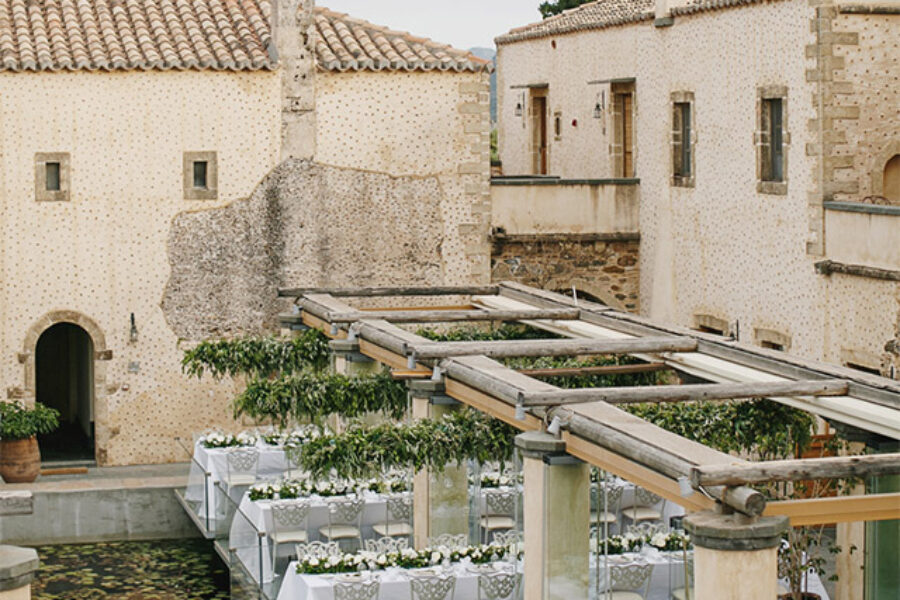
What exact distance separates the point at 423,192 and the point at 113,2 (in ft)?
15.7

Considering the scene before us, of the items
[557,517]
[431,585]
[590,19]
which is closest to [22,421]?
[431,585]

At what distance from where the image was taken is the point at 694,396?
12.4 m

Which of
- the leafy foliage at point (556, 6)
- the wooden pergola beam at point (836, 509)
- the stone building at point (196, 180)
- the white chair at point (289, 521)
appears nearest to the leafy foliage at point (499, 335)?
the white chair at point (289, 521)

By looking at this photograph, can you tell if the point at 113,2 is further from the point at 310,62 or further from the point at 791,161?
the point at 791,161

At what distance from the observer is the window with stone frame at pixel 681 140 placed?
2251cm

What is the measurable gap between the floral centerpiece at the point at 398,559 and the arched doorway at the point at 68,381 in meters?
9.49

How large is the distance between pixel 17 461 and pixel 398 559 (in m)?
7.45

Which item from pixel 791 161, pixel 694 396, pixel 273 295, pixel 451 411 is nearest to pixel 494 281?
pixel 273 295

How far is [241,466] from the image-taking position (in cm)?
1819

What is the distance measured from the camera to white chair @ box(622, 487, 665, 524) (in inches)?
645

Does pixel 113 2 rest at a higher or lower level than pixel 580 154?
higher

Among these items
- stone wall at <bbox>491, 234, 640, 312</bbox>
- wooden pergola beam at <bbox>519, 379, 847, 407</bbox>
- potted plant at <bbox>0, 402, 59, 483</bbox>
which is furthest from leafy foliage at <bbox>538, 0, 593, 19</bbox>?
wooden pergola beam at <bbox>519, 379, 847, 407</bbox>

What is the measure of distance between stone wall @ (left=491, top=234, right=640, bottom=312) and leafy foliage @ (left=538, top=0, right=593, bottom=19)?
17.7 meters

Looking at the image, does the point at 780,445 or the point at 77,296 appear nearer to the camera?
the point at 780,445
